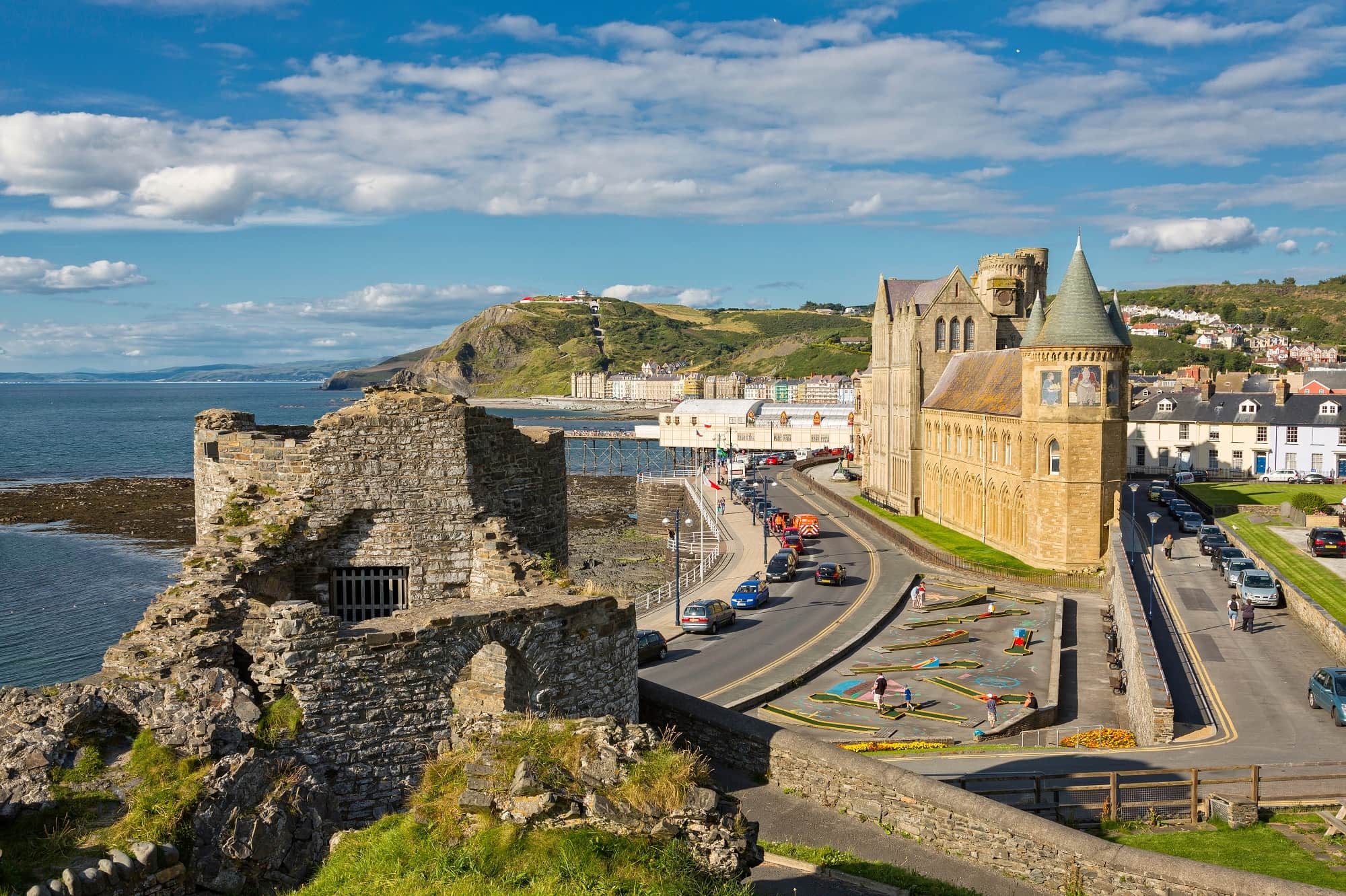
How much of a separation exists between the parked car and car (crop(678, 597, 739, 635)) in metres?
18.4

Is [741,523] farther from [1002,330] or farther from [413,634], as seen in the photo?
[413,634]

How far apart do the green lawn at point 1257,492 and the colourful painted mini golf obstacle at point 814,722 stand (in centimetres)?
4503

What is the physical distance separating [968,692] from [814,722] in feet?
20.2

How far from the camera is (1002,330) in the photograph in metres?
74.1

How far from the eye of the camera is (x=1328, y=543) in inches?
1773

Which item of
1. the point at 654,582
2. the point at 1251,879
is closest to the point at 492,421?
the point at 1251,879

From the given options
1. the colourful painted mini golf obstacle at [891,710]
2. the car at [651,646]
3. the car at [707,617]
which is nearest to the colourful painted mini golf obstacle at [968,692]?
the colourful painted mini golf obstacle at [891,710]

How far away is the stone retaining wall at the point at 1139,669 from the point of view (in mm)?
23031

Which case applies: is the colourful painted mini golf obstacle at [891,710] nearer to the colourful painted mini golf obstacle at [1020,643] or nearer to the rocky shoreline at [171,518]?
the colourful painted mini golf obstacle at [1020,643]

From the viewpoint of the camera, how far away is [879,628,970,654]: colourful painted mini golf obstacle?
3735cm

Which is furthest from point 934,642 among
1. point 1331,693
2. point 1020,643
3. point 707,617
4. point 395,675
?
point 395,675

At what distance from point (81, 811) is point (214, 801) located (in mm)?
1058

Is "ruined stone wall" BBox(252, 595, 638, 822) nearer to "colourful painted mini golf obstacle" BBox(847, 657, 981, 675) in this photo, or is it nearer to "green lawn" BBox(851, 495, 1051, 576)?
"colourful painted mini golf obstacle" BBox(847, 657, 981, 675)

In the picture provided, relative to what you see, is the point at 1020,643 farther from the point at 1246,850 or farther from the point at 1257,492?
the point at 1257,492
